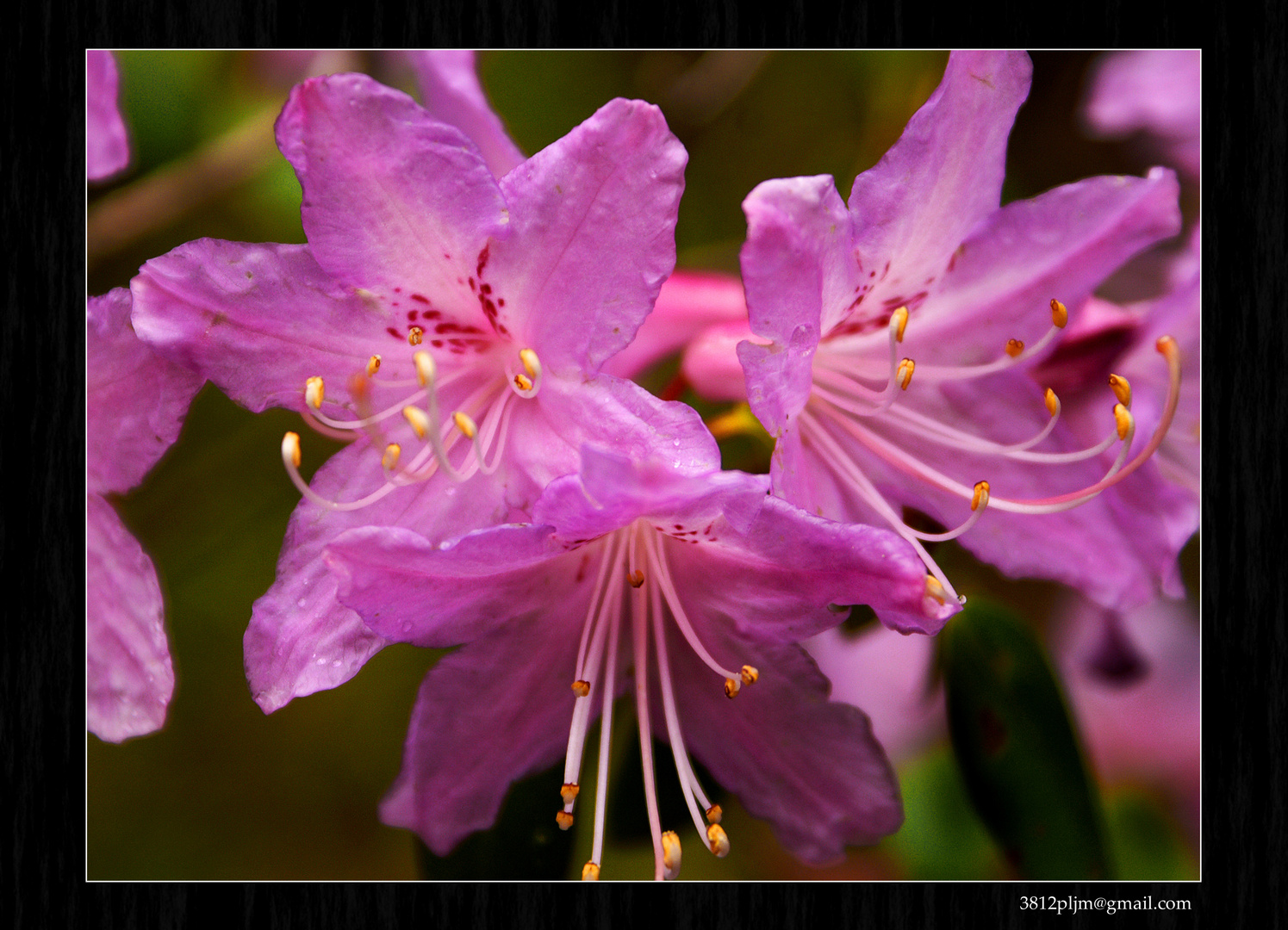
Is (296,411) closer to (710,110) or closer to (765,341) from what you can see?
(765,341)

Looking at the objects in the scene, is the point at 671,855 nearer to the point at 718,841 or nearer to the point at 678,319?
the point at 718,841

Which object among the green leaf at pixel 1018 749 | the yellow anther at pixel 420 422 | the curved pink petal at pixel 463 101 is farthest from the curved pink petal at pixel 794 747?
the curved pink petal at pixel 463 101

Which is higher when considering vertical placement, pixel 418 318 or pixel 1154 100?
pixel 1154 100

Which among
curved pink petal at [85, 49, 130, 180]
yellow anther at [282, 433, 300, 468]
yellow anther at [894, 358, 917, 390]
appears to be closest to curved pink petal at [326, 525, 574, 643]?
yellow anther at [282, 433, 300, 468]

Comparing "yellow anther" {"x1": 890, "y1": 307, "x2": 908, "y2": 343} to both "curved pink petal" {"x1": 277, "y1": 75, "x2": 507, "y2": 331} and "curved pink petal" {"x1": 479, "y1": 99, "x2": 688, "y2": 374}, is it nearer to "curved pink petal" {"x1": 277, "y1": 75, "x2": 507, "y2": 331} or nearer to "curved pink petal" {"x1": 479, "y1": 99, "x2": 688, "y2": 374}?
"curved pink petal" {"x1": 479, "y1": 99, "x2": 688, "y2": 374}

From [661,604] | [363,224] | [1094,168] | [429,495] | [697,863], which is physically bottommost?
[697,863]

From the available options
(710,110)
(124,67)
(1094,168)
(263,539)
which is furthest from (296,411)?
(1094,168)
